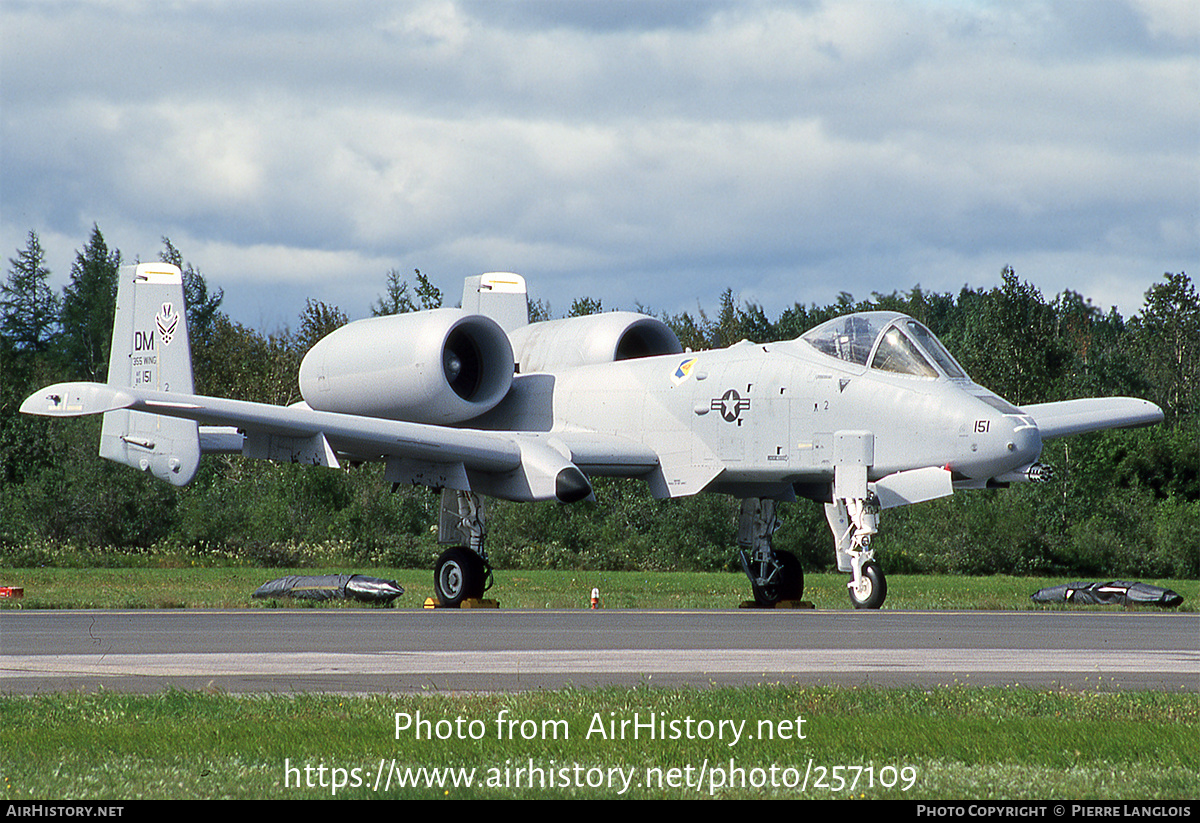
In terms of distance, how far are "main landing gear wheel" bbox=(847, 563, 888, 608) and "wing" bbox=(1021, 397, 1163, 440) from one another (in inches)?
204

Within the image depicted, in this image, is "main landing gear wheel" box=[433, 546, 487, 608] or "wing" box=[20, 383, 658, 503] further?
"main landing gear wheel" box=[433, 546, 487, 608]

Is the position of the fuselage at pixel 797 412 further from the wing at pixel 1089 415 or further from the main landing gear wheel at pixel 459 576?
the wing at pixel 1089 415

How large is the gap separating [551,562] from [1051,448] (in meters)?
21.0

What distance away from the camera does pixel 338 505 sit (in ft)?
147

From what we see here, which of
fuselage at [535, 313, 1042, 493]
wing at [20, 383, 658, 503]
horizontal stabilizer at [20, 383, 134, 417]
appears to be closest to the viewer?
horizontal stabilizer at [20, 383, 134, 417]

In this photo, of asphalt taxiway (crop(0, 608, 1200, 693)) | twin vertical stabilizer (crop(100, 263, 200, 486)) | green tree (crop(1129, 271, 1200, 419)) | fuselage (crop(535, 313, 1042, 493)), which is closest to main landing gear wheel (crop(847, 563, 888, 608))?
asphalt taxiway (crop(0, 608, 1200, 693))

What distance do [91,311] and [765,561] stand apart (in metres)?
76.8

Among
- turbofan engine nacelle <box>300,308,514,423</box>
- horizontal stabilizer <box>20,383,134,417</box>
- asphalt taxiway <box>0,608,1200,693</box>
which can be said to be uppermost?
turbofan engine nacelle <box>300,308,514,423</box>

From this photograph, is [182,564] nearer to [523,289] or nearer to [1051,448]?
[523,289]

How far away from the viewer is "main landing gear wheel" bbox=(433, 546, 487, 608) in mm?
22125

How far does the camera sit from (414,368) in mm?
23375

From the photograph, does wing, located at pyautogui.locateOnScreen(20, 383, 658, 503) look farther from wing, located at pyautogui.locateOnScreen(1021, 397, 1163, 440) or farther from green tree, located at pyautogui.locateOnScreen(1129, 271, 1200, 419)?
green tree, located at pyautogui.locateOnScreen(1129, 271, 1200, 419)

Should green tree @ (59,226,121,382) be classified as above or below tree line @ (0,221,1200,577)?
above

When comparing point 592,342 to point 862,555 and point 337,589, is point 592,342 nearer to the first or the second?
point 337,589
